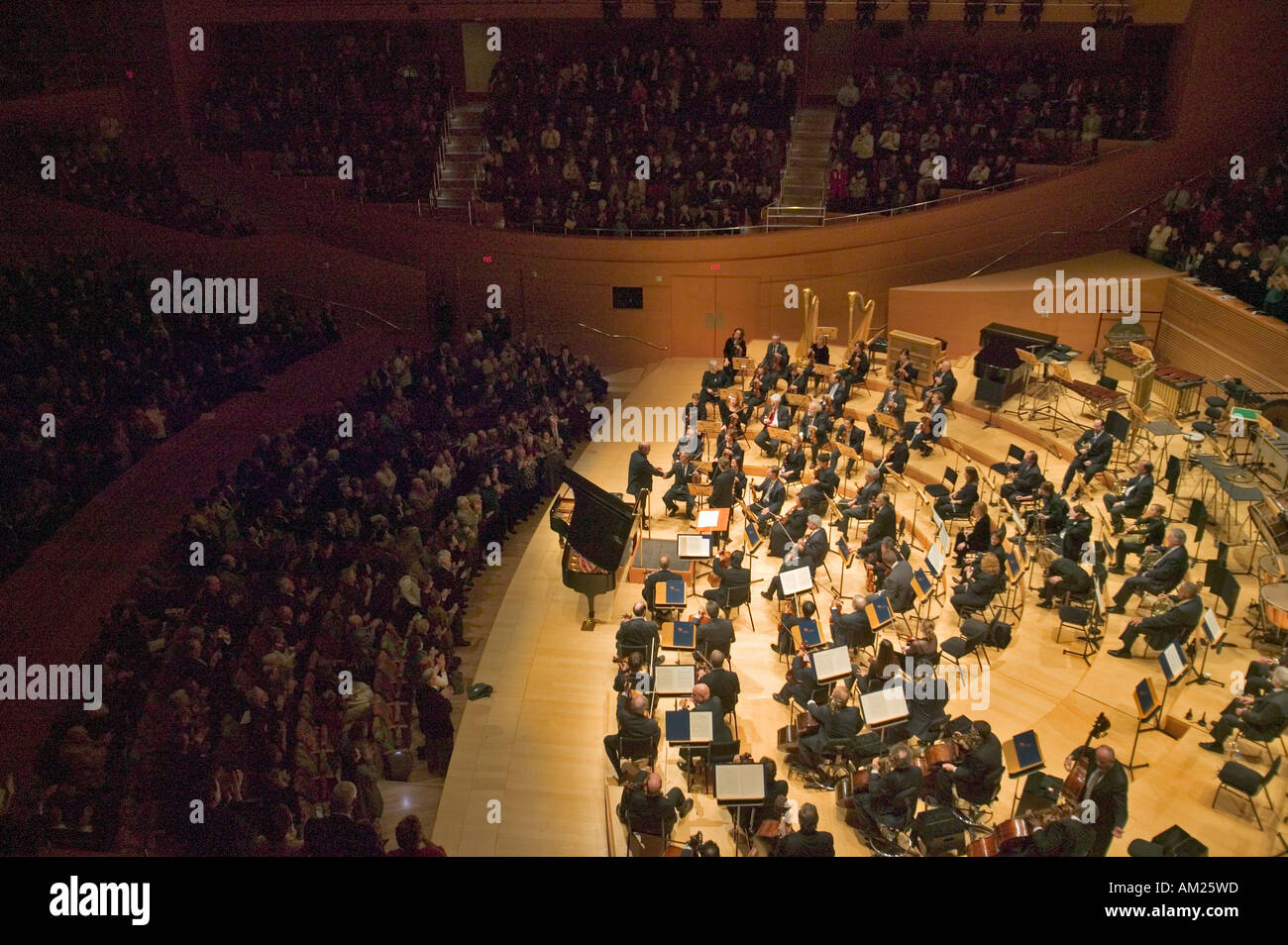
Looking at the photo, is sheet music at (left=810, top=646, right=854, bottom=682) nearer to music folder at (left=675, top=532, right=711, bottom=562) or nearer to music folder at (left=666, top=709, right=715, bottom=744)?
music folder at (left=666, top=709, right=715, bottom=744)

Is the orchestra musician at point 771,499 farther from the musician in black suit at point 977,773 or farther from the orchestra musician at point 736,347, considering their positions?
the orchestra musician at point 736,347

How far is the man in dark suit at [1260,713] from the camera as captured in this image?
639 centimetres

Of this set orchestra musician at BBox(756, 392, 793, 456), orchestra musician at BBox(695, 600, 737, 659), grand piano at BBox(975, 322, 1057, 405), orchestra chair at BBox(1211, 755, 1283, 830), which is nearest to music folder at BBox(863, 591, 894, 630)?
orchestra musician at BBox(695, 600, 737, 659)

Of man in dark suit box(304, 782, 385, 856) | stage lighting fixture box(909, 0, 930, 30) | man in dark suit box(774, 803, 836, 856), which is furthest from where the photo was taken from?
stage lighting fixture box(909, 0, 930, 30)

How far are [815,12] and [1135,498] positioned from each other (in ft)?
38.7

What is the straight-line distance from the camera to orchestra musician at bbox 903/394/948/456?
11.6m

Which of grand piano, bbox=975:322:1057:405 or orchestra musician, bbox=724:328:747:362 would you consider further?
orchestra musician, bbox=724:328:747:362

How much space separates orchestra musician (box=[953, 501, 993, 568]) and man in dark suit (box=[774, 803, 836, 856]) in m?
4.14

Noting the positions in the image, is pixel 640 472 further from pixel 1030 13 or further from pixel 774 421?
pixel 1030 13

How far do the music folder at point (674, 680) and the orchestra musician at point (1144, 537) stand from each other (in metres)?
4.54

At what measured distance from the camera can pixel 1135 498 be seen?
945 cm
